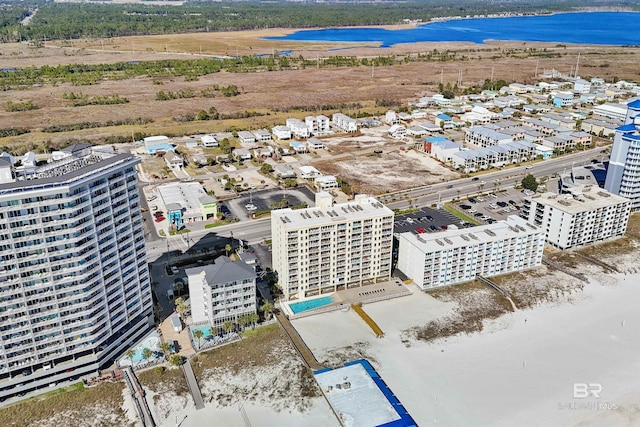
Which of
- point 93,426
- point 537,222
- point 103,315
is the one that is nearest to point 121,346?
point 103,315

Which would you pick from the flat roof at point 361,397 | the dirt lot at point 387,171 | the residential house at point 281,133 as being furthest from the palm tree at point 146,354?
the residential house at point 281,133

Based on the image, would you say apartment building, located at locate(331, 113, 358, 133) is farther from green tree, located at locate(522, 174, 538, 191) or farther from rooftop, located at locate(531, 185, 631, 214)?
rooftop, located at locate(531, 185, 631, 214)

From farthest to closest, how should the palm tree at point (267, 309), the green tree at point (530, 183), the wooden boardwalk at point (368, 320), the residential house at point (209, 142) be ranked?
the residential house at point (209, 142)
the green tree at point (530, 183)
the palm tree at point (267, 309)
the wooden boardwalk at point (368, 320)

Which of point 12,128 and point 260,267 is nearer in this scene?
point 260,267

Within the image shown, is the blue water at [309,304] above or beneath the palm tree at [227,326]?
beneath

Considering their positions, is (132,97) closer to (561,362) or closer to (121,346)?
(121,346)

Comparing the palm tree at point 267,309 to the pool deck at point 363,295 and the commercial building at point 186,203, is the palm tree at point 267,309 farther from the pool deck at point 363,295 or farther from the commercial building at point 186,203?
the commercial building at point 186,203

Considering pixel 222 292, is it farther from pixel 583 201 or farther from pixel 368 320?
pixel 583 201

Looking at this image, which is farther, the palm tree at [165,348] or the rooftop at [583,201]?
the rooftop at [583,201]
